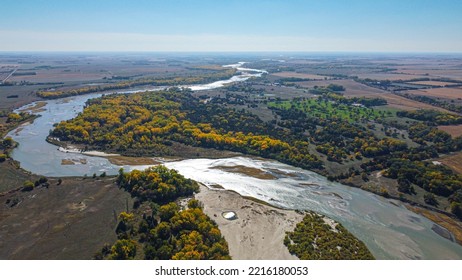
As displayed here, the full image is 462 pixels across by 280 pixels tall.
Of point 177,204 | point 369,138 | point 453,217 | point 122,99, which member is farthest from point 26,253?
point 122,99

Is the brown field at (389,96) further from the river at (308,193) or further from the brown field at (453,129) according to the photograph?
the river at (308,193)

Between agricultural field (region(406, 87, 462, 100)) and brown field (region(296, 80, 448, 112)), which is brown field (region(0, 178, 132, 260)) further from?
agricultural field (region(406, 87, 462, 100))

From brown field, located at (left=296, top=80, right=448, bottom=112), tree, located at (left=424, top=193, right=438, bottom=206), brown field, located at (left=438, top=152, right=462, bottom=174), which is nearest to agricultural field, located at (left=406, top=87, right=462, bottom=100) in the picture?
brown field, located at (left=296, top=80, right=448, bottom=112)

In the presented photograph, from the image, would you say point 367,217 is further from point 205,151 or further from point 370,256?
point 205,151

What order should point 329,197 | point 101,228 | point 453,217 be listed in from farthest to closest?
point 329,197 < point 453,217 < point 101,228

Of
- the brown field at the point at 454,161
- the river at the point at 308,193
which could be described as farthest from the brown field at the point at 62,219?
the brown field at the point at 454,161
